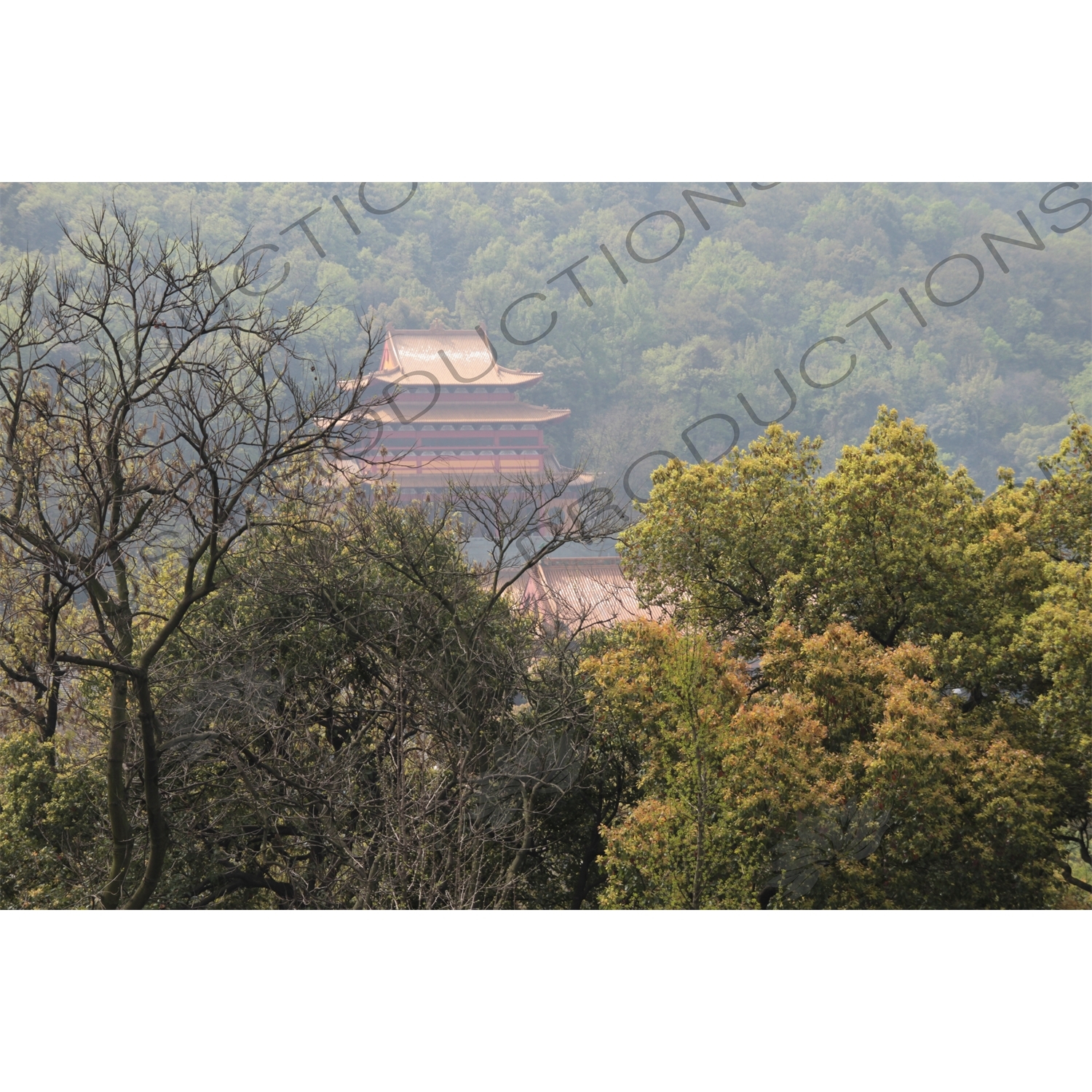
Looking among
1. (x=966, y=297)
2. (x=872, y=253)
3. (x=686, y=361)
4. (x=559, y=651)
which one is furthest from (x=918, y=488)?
(x=872, y=253)

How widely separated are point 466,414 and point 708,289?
15.3 m

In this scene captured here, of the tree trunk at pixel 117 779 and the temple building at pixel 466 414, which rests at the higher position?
the temple building at pixel 466 414

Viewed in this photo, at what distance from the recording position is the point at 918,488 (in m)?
6.70

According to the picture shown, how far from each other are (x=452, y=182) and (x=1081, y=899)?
43515 millimetres

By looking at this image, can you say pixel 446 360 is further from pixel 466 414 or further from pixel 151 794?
pixel 151 794

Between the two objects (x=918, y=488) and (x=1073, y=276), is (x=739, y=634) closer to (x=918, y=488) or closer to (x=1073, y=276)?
(x=918, y=488)

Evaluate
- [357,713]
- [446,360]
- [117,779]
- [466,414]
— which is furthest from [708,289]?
[117,779]

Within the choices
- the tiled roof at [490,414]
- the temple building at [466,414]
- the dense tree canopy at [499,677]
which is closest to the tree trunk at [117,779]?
the dense tree canopy at [499,677]

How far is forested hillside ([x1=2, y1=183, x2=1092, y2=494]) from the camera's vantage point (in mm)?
38625

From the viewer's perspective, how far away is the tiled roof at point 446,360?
97.0ft

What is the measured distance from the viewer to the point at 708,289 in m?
41.9

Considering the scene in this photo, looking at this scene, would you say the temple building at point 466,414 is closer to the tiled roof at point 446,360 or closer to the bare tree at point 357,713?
the tiled roof at point 446,360

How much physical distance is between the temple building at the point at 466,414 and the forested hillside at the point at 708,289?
6.22 metres

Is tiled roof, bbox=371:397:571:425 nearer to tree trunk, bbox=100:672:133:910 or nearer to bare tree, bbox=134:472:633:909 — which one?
bare tree, bbox=134:472:633:909
